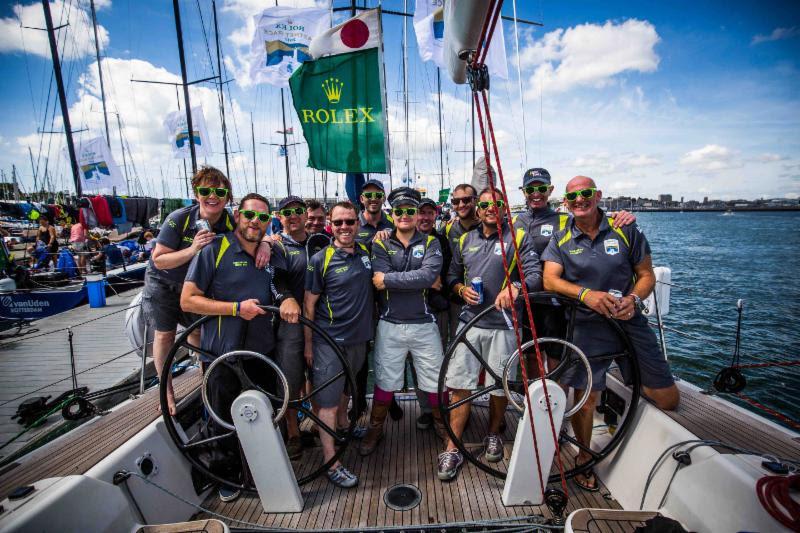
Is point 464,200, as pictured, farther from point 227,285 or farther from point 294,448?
point 294,448

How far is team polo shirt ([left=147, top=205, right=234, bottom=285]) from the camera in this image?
2.72m

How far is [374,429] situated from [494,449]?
0.99m

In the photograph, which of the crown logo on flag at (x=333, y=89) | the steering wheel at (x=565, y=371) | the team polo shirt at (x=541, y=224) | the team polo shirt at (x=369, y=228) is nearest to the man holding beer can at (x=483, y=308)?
the steering wheel at (x=565, y=371)

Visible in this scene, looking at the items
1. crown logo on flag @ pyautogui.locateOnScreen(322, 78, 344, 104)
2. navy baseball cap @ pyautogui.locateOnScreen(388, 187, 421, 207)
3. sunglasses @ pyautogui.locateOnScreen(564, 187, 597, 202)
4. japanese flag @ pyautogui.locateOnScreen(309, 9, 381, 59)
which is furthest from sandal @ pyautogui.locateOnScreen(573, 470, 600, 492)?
japanese flag @ pyautogui.locateOnScreen(309, 9, 381, 59)

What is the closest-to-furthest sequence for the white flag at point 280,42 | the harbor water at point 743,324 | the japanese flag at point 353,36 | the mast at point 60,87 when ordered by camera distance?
the japanese flag at point 353,36, the white flag at point 280,42, the harbor water at point 743,324, the mast at point 60,87

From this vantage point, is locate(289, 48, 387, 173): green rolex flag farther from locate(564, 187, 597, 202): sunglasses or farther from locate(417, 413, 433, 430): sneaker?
locate(417, 413, 433, 430): sneaker

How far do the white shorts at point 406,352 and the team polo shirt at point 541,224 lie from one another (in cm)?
118

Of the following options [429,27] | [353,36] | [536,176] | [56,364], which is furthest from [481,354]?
[429,27]

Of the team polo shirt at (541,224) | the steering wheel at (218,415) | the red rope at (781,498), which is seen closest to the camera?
the red rope at (781,498)

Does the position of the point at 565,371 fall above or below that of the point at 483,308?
below

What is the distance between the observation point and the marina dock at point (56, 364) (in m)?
4.59

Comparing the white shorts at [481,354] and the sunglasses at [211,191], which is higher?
the sunglasses at [211,191]

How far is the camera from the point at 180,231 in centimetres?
275

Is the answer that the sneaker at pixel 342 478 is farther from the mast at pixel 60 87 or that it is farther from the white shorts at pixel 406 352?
the mast at pixel 60 87
